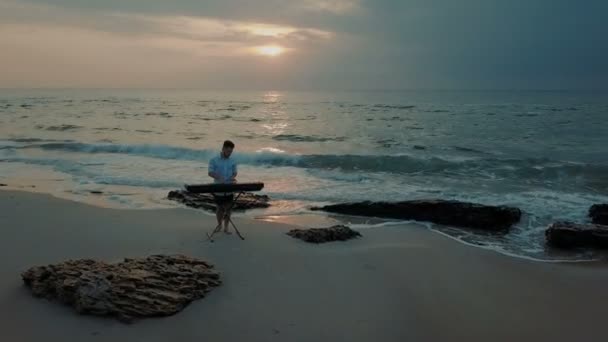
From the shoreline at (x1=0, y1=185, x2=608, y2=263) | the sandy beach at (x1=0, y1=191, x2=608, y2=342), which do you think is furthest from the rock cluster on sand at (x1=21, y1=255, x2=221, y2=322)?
Answer: the shoreline at (x1=0, y1=185, x2=608, y2=263)

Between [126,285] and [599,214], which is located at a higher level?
[126,285]

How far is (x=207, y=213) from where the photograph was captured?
9.91 metres

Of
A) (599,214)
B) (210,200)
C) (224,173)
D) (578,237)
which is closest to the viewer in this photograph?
(224,173)

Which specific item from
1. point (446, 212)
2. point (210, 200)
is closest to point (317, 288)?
point (446, 212)

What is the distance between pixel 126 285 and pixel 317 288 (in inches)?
85.2

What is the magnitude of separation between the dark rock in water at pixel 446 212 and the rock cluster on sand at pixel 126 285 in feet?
16.7

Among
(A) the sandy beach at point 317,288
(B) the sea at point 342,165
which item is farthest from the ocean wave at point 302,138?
(A) the sandy beach at point 317,288

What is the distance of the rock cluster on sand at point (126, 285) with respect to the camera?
187 inches

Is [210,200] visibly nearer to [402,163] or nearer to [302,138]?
[402,163]

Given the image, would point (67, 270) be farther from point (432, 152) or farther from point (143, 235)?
point (432, 152)

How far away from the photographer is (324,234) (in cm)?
795

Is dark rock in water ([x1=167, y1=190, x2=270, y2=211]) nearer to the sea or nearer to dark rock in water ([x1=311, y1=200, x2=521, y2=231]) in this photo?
the sea

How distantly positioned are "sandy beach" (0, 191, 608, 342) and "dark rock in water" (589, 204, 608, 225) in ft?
10.2

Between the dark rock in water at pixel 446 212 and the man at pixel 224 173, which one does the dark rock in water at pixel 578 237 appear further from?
the man at pixel 224 173
